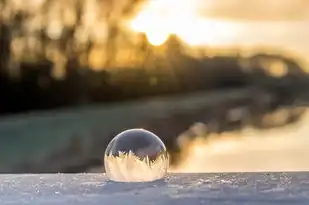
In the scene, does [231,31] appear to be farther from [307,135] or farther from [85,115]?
[85,115]

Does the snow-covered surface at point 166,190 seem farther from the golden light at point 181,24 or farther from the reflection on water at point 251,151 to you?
the golden light at point 181,24

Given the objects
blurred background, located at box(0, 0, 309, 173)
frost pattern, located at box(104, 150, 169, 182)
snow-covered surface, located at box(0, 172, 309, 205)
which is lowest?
snow-covered surface, located at box(0, 172, 309, 205)

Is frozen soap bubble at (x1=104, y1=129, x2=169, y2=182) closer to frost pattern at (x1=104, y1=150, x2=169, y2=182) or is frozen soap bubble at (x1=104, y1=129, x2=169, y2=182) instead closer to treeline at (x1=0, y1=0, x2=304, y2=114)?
frost pattern at (x1=104, y1=150, x2=169, y2=182)

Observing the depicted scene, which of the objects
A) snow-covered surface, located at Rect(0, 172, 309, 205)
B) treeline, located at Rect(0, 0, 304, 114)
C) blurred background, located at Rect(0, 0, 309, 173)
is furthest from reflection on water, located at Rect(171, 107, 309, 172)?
snow-covered surface, located at Rect(0, 172, 309, 205)

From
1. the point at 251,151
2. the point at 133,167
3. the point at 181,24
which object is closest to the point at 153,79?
the point at 181,24

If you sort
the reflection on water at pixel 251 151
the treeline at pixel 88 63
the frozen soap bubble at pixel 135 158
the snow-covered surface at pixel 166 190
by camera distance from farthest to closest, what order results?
1. the treeline at pixel 88 63
2. the reflection on water at pixel 251 151
3. the frozen soap bubble at pixel 135 158
4. the snow-covered surface at pixel 166 190

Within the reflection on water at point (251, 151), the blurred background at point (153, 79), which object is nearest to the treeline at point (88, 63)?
the blurred background at point (153, 79)
